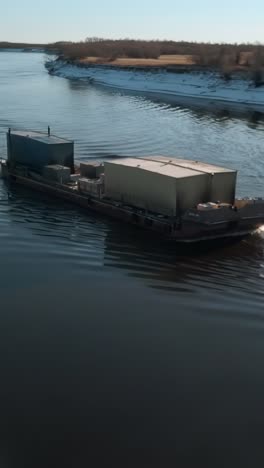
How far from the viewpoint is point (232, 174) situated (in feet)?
84.5

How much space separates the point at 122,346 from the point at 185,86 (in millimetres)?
82630

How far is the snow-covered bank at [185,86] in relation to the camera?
8169 cm

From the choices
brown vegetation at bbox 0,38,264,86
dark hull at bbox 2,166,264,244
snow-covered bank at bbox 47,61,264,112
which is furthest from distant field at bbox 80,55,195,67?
dark hull at bbox 2,166,264,244

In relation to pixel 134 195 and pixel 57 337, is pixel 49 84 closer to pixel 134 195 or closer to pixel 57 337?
pixel 134 195

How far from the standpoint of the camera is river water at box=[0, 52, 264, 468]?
12328 mm

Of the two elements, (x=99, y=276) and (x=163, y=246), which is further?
(x=163, y=246)

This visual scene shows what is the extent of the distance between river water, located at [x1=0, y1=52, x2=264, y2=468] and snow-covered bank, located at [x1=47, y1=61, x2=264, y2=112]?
55261 millimetres

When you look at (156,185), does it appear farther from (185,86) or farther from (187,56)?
(187,56)

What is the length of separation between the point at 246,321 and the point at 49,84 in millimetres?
94590

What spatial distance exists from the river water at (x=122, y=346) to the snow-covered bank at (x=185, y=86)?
181ft

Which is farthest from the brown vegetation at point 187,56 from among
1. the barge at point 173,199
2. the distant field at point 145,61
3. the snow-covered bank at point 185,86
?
the barge at point 173,199

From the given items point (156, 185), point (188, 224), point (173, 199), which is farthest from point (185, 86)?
point (188, 224)

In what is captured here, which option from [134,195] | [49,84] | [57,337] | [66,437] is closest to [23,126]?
[134,195]

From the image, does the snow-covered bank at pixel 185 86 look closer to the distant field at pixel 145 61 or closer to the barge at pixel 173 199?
the distant field at pixel 145 61
